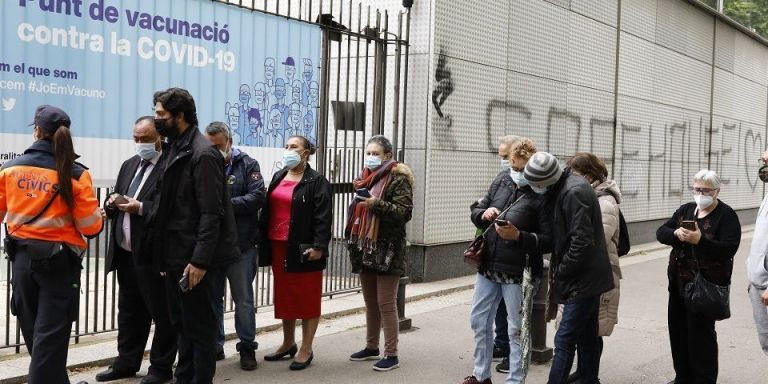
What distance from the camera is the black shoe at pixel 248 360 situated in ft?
21.8

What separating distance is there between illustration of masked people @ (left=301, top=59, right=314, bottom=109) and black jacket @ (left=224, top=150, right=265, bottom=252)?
2.33m

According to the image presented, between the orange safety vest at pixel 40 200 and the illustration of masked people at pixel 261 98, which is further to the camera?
the illustration of masked people at pixel 261 98

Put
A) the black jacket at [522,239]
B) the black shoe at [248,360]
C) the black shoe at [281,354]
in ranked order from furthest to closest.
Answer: the black shoe at [281,354], the black shoe at [248,360], the black jacket at [522,239]

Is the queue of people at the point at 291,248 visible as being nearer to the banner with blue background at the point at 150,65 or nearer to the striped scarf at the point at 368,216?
the striped scarf at the point at 368,216

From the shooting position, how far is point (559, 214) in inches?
214

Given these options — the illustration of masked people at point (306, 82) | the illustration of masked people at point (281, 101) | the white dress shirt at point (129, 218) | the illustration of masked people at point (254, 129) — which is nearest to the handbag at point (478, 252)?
the white dress shirt at point (129, 218)

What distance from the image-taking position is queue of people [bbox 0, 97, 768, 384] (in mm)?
5164

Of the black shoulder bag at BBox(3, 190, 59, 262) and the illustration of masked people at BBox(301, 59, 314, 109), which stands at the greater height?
the illustration of masked people at BBox(301, 59, 314, 109)

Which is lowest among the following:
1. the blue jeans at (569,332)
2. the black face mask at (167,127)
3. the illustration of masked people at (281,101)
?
the blue jeans at (569,332)

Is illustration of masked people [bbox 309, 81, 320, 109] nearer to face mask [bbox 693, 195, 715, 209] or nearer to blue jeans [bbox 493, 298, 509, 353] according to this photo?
blue jeans [bbox 493, 298, 509, 353]

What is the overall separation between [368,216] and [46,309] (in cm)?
243

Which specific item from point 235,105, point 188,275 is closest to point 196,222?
point 188,275

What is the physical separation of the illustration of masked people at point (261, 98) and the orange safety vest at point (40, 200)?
11.0 ft

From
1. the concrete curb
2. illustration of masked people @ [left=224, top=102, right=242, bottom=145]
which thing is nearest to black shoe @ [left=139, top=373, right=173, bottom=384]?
the concrete curb
